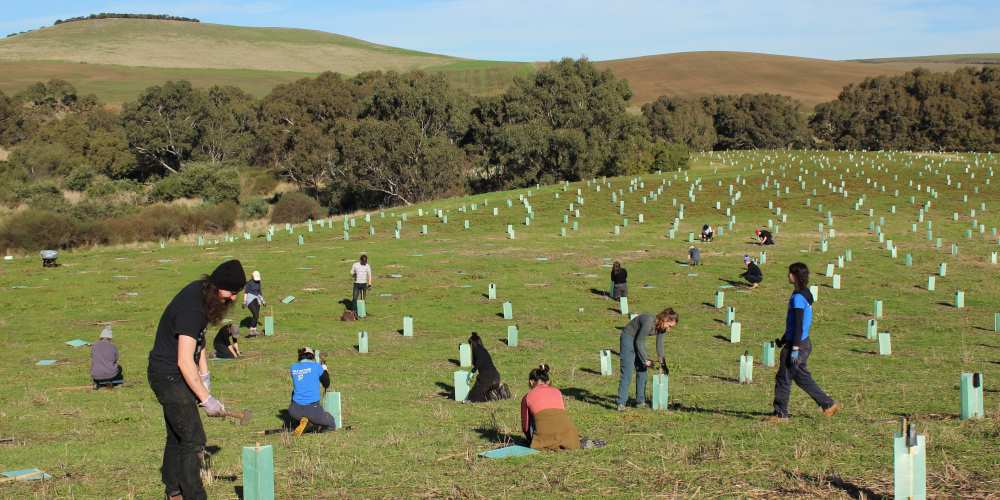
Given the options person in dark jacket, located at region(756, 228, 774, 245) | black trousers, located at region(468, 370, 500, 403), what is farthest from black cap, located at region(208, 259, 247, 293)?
person in dark jacket, located at region(756, 228, 774, 245)

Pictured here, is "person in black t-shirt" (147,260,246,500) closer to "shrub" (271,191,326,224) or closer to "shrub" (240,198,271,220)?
"shrub" (271,191,326,224)

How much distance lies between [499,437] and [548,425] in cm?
164

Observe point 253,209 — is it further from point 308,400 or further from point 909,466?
point 909,466

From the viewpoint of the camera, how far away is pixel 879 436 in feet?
43.3

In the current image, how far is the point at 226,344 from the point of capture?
25109 mm

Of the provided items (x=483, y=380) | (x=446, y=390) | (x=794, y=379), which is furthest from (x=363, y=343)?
(x=794, y=379)

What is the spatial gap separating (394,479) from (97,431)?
23.0 feet

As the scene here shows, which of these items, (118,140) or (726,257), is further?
(118,140)

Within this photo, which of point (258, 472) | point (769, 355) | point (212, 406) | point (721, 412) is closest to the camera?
point (212, 406)

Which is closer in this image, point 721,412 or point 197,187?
point 721,412

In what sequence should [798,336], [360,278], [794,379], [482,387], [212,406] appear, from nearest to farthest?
[212,406] < [798,336] < [794,379] < [482,387] < [360,278]

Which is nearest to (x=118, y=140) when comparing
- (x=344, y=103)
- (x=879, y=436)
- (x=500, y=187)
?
(x=344, y=103)

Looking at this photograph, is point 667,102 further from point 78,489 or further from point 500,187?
point 78,489

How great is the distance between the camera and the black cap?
9.09 meters
